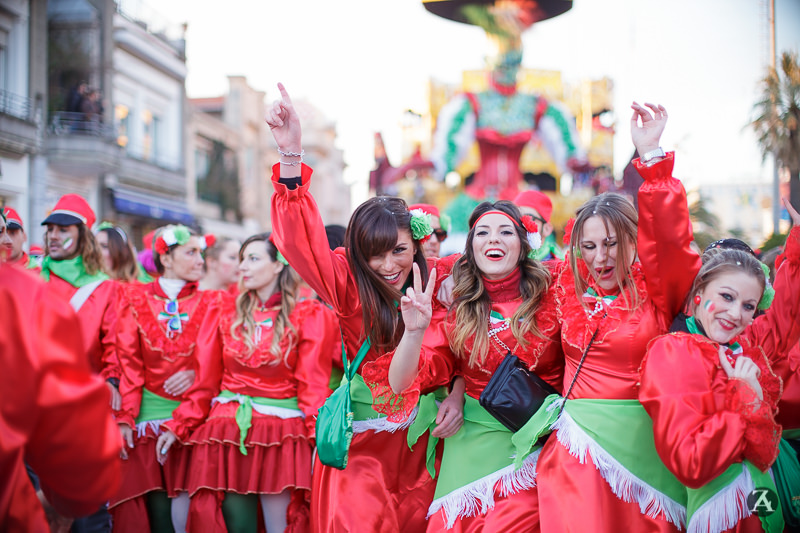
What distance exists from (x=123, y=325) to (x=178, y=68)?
66.5ft

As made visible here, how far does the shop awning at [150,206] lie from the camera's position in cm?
1941

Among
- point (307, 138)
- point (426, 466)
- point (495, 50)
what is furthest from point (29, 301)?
point (307, 138)

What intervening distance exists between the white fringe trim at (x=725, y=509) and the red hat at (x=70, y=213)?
4017 mm

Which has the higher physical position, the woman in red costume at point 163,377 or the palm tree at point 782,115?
the palm tree at point 782,115

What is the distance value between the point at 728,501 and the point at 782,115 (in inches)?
472

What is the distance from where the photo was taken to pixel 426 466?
3.37 meters

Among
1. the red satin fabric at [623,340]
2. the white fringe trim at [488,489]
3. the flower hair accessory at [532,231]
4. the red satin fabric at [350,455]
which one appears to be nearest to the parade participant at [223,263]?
the red satin fabric at [350,455]

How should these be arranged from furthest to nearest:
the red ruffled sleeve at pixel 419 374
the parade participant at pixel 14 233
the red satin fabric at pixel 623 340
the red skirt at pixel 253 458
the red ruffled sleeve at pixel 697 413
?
the parade participant at pixel 14 233
the red skirt at pixel 253 458
the red ruffled sleeve at pixel 419 374
the red satin fabric at pixel 623 340
the red ruffled sleeve at pixel 697 413

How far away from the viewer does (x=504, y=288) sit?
3270 millimetres

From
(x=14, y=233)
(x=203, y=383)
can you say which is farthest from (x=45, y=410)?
(x=14, y=233)

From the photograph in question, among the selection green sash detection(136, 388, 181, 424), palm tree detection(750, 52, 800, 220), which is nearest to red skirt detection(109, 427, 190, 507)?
green sash detection(136, 388, 181, 424)

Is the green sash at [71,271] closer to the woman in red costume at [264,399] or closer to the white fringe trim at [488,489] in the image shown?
the woman in red costume at [264,399]

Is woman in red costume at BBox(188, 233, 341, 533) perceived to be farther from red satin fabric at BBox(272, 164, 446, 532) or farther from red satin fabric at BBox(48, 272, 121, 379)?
red satin fabric at BBox(48, 272, 121, 379)

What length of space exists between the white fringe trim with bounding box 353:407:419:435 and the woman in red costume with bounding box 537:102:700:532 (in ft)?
2.21
